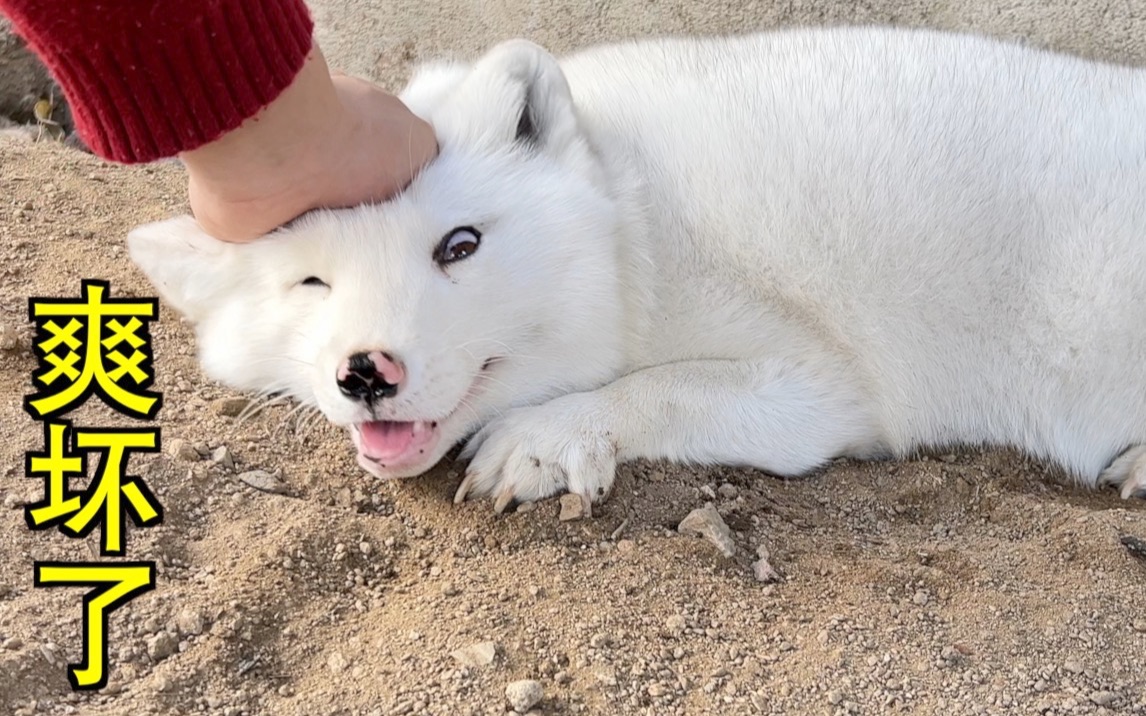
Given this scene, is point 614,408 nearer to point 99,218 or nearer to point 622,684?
point 622,684

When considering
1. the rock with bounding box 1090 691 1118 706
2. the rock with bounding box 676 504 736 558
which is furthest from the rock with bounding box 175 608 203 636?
the rock with bounding box 1090 691 1118 706

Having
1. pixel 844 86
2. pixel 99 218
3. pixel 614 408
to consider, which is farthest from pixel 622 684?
pixel 99 218

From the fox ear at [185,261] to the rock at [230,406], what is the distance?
0.87ft

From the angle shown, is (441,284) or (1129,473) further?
(1129,473)

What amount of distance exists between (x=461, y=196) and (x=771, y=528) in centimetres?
117

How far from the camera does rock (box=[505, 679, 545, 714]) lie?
213cm

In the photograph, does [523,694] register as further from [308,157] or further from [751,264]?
[751,264]

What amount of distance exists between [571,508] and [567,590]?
30cm

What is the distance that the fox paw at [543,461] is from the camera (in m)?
2.81

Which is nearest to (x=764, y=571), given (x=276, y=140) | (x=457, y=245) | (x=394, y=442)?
(x=394, y=442)

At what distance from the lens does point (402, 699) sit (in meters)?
2.14

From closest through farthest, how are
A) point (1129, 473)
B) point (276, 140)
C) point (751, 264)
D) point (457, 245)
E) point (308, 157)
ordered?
point (276, 140) → point (308, 157) → point (457, 245) → point (751, 264) → point (1129, 473)

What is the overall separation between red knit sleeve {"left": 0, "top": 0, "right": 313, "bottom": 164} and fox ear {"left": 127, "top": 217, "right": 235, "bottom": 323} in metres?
0.72

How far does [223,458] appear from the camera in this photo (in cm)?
288
